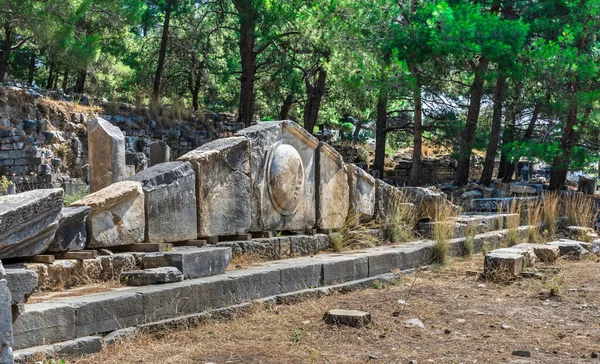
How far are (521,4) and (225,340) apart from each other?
1564 cm

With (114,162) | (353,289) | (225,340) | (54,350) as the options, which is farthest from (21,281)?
(114,162)

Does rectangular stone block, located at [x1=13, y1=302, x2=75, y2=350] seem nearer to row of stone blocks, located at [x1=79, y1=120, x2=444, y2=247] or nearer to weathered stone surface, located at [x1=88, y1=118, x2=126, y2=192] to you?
→ row of stone blocks, located at [x1=79, y1=120, x2=444, y2=247]

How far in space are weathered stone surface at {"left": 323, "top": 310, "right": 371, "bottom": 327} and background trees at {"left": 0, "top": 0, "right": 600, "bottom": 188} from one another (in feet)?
32.4

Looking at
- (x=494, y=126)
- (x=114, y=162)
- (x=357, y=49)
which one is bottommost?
(x=114, y=162)

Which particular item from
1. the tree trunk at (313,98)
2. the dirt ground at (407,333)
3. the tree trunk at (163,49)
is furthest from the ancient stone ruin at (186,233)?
the tree trunk at (163,49)

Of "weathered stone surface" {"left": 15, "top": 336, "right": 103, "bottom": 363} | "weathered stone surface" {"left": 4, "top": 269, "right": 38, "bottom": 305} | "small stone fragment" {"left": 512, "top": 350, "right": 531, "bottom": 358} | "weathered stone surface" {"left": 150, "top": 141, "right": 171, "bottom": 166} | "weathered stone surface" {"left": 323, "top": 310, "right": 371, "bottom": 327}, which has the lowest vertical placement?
"small stone fragment" {"left": 512, "top": 350, "right": 531, "bottom": 358}

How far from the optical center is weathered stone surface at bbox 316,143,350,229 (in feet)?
29.4

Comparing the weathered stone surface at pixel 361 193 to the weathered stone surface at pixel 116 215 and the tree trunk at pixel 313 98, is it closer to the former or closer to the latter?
the weathered stone surface at pixel 116 215

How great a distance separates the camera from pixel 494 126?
19531mm

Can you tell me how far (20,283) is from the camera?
4.43m

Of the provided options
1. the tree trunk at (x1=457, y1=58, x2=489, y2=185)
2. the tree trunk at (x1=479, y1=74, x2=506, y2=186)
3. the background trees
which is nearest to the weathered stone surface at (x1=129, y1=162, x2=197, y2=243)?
the background trees

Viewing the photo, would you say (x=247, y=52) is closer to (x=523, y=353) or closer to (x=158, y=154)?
(x=158, y=154)

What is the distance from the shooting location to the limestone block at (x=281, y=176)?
Answer: 7.89 meters

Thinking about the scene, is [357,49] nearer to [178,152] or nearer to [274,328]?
[178,152]
